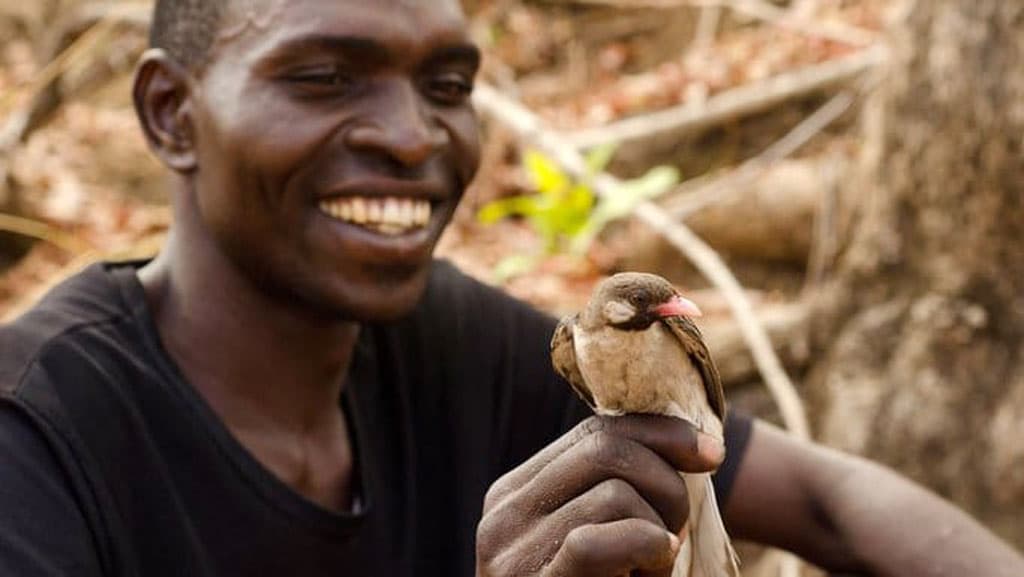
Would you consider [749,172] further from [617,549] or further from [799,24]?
[617,549]

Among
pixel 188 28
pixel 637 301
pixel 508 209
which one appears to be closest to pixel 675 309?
Answer: pixel 637 301

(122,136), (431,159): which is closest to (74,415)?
(431,159)

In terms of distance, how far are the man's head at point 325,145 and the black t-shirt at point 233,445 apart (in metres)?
0.25

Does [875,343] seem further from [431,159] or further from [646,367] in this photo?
[646,367]

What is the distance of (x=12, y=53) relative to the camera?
667cm

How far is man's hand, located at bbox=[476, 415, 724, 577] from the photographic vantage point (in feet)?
4.97

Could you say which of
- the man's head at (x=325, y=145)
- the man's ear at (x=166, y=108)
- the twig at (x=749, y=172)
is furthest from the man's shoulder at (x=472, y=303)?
the twig at (x=749, y=172)

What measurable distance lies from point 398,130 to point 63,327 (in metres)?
0.61

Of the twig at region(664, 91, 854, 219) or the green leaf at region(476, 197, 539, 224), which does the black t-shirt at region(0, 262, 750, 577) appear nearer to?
the green leaf at region(476, 197, 539, 224)

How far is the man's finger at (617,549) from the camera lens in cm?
151

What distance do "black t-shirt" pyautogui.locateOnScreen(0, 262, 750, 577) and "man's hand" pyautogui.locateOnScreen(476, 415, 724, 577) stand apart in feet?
2.32

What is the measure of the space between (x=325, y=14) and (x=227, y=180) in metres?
0.31

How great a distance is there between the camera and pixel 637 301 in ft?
4.72

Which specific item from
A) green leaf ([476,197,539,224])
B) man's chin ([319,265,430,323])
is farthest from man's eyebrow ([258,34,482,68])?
green leaf ([476,197,539,224])
